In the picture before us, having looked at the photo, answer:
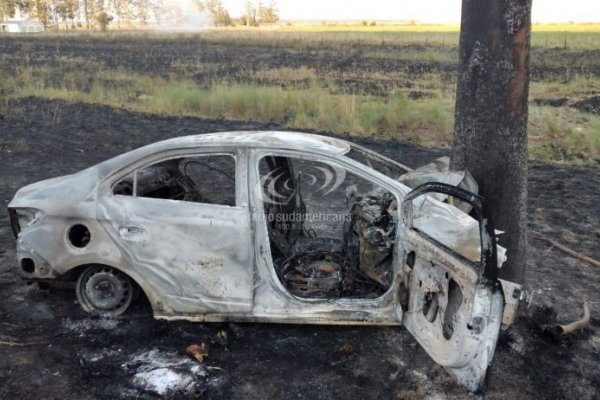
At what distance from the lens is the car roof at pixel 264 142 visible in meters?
4.12

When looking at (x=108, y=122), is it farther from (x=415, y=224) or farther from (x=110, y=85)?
(x=415, y=224)

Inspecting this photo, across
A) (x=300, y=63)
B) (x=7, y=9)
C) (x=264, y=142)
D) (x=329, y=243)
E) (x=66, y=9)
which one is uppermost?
(x=66, y=9)

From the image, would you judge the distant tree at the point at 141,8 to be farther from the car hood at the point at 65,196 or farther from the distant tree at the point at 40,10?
the car hood at the point at 65,196

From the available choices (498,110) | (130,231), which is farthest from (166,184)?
(498,110)

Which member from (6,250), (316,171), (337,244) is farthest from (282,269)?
(316,171)

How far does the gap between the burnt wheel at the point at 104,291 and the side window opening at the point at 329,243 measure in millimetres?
1213

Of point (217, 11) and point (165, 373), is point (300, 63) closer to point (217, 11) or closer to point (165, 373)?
point (165, 373)

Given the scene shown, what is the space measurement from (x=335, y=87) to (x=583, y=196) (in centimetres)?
1110

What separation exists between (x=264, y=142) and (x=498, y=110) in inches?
78.2

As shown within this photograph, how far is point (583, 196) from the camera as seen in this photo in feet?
26.7

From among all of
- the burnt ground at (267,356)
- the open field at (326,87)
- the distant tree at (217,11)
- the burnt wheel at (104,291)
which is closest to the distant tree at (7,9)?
the distant tree at (217,11)

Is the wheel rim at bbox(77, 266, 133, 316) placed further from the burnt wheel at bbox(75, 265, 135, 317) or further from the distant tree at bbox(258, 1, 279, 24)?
the distant tree at bbox(258, 1, 279, 24)

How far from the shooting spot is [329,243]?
16.6 ft

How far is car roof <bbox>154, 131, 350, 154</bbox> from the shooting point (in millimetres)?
4125
